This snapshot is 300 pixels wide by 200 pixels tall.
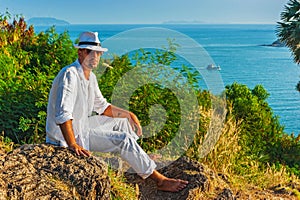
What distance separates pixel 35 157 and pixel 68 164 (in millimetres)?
282

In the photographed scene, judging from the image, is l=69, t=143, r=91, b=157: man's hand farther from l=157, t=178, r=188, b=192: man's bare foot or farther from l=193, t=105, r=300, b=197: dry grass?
l=193, t=105, r=300, b=197: dry grass

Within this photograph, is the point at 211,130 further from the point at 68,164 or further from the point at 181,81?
the point at 68,164

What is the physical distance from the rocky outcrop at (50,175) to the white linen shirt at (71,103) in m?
0.36

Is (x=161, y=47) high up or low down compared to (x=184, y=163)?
up

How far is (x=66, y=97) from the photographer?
4.75 meters

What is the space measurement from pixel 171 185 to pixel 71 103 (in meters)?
1.26

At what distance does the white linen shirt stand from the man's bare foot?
0.81 metres

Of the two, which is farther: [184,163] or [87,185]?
[184,163]

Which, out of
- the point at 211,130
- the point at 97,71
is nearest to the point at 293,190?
the point at 211,130

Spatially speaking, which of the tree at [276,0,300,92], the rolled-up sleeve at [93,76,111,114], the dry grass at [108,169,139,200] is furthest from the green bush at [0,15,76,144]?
the tree at [276,0,300,92]

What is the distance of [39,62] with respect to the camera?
8.23 m

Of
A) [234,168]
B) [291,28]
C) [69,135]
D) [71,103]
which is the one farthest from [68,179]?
[291,28]

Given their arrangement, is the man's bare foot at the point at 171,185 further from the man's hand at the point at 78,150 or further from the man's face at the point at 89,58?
the man's face at the point at 89,58

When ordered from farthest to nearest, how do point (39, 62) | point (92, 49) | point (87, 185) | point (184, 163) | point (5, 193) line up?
point (39, 62) → point (184, 163) → point (92, 49) → point (87, 185) → point (5, 193)
